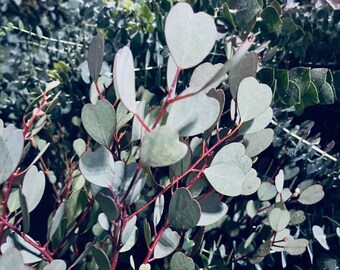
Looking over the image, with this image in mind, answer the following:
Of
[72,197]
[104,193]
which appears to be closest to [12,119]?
[72,197]

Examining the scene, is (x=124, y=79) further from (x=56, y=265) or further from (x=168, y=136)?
(x=56, y=265)

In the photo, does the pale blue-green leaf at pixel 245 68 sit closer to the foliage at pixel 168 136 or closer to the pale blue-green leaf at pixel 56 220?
the foliage at pixel 168 136

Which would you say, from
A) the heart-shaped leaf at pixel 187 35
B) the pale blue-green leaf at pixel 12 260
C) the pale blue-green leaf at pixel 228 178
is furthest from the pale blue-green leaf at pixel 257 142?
the pale blue-green leaf at pixel 12 260

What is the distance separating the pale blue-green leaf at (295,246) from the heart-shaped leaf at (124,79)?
40 cm

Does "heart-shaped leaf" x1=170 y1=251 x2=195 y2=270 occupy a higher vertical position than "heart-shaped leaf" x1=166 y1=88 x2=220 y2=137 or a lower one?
lower

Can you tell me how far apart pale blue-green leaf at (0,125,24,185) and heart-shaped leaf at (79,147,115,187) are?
8 cm

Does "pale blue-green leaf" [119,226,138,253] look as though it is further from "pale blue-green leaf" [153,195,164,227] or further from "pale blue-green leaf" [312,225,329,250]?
"pale blue-green leaf" [312,225,329,250]

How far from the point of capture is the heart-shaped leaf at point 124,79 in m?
0.45

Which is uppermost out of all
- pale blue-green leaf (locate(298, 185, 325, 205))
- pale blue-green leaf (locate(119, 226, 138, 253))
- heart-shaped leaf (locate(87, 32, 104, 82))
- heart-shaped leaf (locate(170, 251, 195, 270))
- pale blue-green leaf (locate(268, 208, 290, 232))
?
heart-shaped leaf (locate(87, 32, 104, 82))

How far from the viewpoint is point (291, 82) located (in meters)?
0.75

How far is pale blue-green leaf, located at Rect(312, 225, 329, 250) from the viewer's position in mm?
778

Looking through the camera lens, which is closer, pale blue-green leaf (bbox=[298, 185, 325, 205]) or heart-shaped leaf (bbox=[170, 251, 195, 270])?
heart-shaped leaf (bbox=[170, 251, 195, 270])

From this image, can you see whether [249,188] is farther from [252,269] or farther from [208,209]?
[252,269]

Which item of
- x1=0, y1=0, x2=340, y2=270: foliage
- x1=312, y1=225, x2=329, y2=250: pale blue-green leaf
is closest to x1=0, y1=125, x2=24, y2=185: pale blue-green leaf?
x1=0, y1=0, x2=340, y2=270: foliage
